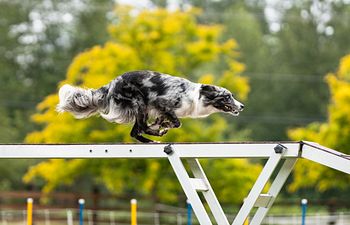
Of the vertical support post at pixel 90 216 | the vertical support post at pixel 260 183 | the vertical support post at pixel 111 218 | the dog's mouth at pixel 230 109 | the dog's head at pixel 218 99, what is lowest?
the vertical support post at pixel 260 183

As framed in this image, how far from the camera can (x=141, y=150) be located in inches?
337

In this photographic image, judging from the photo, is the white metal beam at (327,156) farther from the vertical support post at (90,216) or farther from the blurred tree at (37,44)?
the blurred tree at (37,44)

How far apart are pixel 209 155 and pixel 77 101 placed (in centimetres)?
174

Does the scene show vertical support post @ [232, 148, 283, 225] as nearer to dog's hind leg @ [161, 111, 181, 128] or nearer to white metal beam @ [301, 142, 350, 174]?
white metal beam @ [301, 142, 350, 174]

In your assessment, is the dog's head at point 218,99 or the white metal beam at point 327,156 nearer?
the white metal beam at point 327,156

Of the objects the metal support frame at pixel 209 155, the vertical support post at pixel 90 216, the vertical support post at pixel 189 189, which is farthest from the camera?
the vertical support post at pixel 90 216

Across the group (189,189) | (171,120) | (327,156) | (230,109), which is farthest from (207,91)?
(327,156)

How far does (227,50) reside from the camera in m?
23.1

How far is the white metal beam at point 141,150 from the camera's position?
27.3ft

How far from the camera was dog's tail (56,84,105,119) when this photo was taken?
9289 mm

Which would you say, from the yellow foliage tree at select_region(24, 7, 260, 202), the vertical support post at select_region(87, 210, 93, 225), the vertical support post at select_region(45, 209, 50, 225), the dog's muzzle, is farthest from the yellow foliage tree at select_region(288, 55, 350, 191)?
the dog's muzzle

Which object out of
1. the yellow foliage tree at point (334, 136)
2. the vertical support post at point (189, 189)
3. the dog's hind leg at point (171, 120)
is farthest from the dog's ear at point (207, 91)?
the yellow foliage tree at point (334, 136)

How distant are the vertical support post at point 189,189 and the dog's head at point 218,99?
32.7 inches

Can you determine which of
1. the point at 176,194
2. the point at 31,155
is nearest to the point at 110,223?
the point at 176,194
